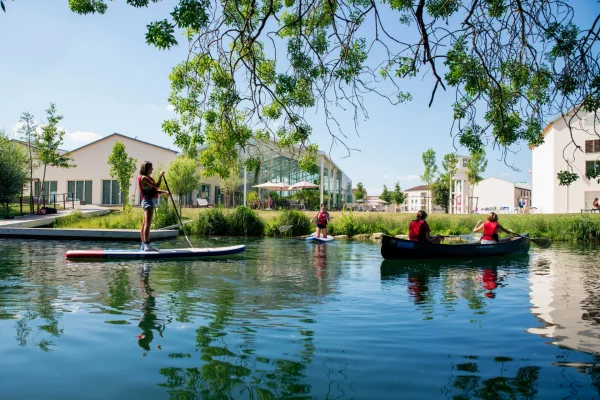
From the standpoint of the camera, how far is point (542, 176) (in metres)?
36.7

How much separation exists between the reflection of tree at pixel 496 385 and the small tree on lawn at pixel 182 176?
28.6m

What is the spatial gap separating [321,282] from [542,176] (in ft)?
109

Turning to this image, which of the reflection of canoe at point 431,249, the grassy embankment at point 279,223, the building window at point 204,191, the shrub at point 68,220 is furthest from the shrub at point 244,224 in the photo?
the building window at point 204,191

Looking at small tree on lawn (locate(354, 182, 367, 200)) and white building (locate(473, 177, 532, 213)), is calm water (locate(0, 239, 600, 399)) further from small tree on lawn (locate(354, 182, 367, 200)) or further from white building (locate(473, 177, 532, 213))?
small tree on lawn (locate(354, 182, 367, 200))

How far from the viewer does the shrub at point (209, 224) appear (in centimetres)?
2297

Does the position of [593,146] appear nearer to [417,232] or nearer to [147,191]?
[417,232]

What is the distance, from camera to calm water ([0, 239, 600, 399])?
3.53m

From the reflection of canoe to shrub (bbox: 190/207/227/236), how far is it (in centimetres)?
1230

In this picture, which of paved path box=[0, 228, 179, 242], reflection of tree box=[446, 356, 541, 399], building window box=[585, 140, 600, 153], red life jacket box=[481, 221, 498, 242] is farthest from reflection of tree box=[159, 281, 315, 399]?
building window box=[585, 140, 600, 153]

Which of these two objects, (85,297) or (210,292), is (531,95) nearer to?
(210,292)

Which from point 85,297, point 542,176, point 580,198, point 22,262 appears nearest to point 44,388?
point 85,297

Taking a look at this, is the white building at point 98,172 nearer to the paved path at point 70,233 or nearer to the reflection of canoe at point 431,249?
the paved path at point 70,233

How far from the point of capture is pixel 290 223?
22719 mm

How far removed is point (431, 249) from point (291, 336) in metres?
7.86
